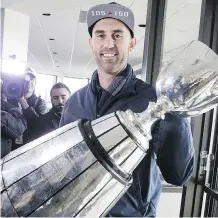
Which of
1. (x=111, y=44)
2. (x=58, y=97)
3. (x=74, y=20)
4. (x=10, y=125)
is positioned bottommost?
(x=10, y=125)

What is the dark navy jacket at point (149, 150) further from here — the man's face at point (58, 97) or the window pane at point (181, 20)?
the window pane at point (181, 20)

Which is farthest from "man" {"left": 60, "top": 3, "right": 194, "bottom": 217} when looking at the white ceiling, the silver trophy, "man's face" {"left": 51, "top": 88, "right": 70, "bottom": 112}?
the white ceiling

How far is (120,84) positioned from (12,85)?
72cm

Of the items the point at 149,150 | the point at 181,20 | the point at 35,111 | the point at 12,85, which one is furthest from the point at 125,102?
the point at 181,20

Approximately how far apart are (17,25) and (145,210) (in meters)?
3.34

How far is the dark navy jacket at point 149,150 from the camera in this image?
0.43 metres

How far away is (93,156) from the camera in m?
0.25

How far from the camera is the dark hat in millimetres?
523

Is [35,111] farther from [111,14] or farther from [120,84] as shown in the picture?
[111,14]

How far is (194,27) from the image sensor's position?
11.5 feet

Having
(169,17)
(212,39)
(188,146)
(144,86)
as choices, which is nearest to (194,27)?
(169,17)

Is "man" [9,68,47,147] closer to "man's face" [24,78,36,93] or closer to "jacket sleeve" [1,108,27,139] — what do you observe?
"man's face" [24,78,36,93]

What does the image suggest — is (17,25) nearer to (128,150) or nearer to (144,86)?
(144,86)

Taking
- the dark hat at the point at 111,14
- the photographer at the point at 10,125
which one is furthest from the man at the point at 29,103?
the dark hat at the point at 111,14
